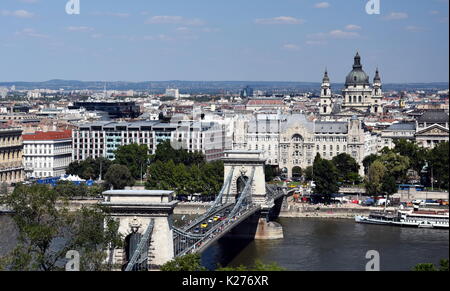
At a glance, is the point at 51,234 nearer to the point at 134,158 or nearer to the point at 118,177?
the point at 118,177

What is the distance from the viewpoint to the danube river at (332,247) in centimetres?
1834

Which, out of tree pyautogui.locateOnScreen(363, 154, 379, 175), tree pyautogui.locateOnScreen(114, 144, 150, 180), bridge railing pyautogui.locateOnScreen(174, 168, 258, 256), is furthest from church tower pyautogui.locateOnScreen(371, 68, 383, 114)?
bridge railing pyautogui.locateOnScreen(174, 168, 258, 256)

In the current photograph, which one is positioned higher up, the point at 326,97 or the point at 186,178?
the point at 326,97

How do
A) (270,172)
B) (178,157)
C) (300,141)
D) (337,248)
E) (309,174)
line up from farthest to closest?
(300,141), (178,157), (309,174), (270,172), (337,248)

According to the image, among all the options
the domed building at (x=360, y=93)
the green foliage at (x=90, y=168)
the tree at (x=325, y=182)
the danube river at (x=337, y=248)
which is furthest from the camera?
the domed building at (x=360, y=93)

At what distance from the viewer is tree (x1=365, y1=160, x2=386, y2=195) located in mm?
28719

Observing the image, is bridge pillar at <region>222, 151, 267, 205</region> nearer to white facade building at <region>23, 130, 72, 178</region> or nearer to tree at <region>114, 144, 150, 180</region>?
tree at <region>114, 144, 150, 180</region>

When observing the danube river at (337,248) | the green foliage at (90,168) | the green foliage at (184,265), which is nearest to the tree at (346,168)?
the danube river at (337,248)

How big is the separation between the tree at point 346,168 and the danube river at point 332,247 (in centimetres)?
589

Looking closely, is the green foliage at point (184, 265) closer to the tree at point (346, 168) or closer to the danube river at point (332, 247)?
the danube river at point (332, 247)

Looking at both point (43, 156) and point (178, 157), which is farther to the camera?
point (43, 156)

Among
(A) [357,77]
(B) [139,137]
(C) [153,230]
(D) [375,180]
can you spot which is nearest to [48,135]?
(B) [139,137]

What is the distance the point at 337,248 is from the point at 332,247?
0.62ft

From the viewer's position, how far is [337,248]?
2047 centimetres
